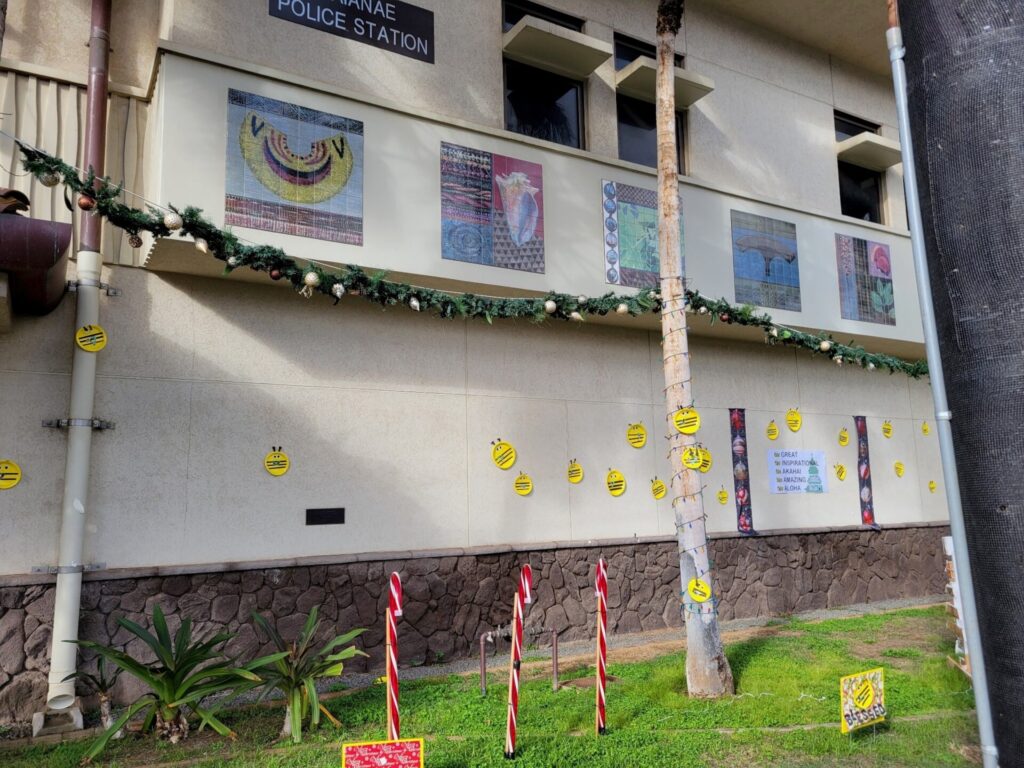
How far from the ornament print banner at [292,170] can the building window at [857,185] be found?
928 centimetres

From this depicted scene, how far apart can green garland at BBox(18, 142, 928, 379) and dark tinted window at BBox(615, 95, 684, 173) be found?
2.88 m

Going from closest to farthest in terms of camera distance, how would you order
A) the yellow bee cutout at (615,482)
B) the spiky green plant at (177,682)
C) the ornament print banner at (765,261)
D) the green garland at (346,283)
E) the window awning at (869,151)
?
the spiky green plant at (177,682) → the green garland at (346,283) → the yellow bee cutout at (615,482) → the ornament print banner at (765,261) → the window awning at (869,151)

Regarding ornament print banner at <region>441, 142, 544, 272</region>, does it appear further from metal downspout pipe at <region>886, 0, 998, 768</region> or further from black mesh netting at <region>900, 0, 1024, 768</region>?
black mesh netting at <region>900, 0, 1024, 768</region>

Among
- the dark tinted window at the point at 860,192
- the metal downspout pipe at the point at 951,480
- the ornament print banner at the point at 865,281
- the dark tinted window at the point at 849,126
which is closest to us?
the metal downspout pipe at the point at 951,480

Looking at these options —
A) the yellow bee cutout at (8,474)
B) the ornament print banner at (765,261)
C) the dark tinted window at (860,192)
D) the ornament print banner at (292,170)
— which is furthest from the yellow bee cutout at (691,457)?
the dark tinted window at (860,192)

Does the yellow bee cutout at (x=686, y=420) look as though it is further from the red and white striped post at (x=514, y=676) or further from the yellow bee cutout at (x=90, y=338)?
the yellow bee cutout at (x=90, y=338)

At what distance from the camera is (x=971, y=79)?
208 cm

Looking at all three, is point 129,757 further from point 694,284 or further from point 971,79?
point 694,284

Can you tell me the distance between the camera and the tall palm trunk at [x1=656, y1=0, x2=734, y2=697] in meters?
6.84

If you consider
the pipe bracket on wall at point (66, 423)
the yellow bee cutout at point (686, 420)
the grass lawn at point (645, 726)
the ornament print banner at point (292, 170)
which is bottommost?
the grass lawn at point (645, 726)

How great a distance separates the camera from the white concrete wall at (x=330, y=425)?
7.32 meters

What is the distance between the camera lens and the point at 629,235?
1021cm

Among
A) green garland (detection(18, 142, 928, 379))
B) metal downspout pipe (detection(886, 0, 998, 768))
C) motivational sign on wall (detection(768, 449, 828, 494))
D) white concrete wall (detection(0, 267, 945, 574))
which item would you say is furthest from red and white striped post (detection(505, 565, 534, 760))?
motivational sign on wall (detection(768, 449, 828, 494))

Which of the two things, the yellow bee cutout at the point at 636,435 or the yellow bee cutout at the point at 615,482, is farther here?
the yellow bee cutout at the point at 636,435
